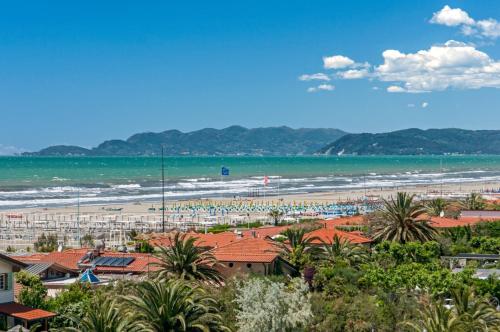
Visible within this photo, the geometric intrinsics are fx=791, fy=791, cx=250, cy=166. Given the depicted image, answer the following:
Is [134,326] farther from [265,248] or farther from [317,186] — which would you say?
[317,186]

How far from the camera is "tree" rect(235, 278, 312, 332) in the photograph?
21284 mm

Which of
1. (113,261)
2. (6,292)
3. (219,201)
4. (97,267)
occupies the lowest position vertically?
(219,201)

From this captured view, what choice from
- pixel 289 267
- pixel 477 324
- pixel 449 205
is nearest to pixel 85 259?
pixel 289 267

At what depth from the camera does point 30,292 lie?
87.4ft

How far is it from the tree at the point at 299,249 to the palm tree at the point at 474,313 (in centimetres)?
1092

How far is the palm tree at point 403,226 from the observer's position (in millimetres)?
44906

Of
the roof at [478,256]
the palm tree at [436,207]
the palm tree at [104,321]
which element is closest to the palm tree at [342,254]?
the roof at [478,256]

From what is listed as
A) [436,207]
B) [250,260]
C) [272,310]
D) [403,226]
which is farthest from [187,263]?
[436,207]

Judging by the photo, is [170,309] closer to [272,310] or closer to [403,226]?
[272,310]

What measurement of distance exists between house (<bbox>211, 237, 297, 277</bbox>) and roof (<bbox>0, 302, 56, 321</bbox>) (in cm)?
933

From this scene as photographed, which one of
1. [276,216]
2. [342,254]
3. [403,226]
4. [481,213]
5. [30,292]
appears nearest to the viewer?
[30,292]

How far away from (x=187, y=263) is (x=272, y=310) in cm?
966

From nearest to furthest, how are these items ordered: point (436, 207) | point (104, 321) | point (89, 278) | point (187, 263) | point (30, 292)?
1. point (104, 321)
2. point (30, 292)
3. point (187, 263)
4. point (89, 278)
5. point (436, 207)

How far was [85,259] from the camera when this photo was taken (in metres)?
36.8
